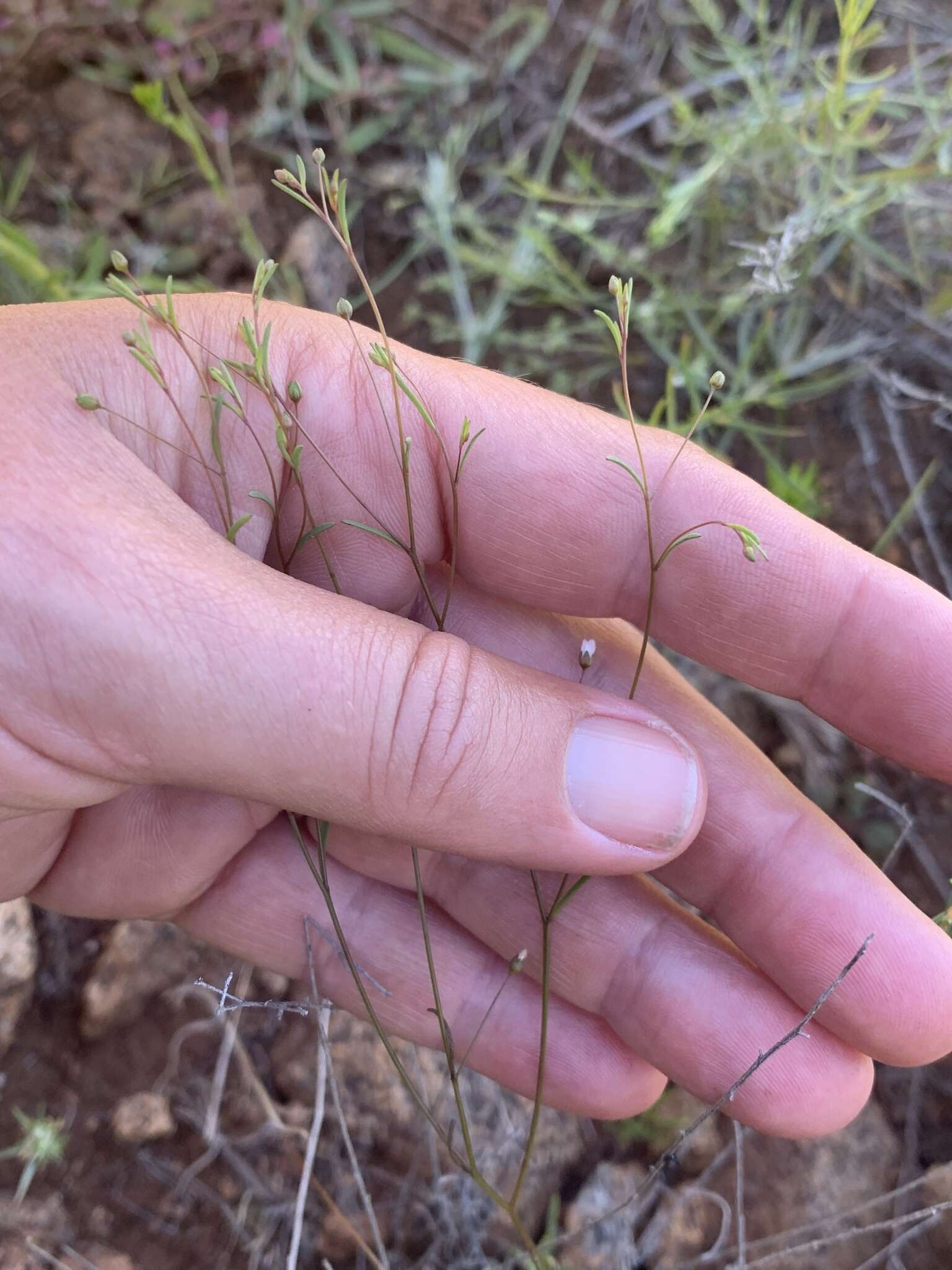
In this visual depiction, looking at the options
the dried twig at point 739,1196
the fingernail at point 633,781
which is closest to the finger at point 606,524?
the fingernail at point 633,781

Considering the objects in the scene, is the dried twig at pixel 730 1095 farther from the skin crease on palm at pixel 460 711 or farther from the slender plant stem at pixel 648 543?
the slender plant stem at pixel 648 543

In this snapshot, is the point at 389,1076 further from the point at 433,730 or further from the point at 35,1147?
the point at 433,730

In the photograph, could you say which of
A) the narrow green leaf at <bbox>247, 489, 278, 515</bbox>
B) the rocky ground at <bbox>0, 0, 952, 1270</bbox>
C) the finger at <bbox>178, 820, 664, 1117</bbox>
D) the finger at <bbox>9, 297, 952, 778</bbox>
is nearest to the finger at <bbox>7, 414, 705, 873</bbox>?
the narrow green leaf at <bbox>247, 489, 278, 515</bbox>

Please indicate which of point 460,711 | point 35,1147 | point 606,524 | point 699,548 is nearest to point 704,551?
point 699,548

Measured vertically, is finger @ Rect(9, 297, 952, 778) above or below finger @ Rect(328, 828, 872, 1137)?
above

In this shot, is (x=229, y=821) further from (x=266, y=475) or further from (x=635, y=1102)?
(x=635, y=1102)

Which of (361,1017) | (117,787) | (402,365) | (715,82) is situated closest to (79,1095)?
(361,1017)

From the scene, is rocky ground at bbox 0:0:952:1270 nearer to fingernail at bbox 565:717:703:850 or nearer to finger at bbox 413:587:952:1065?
finger at bbox 413:587:952:1065
